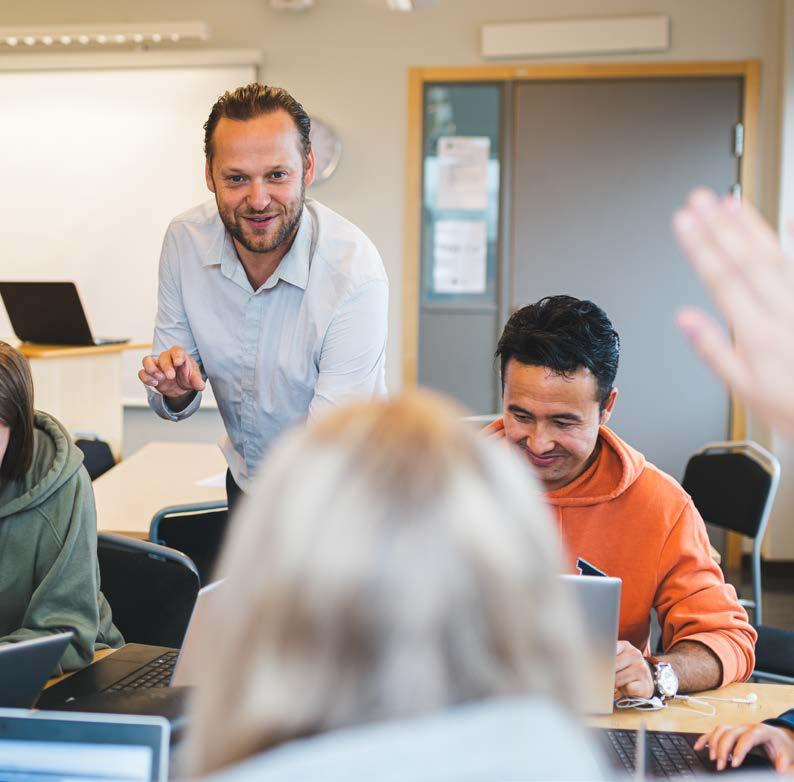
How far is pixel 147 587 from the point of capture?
193cm

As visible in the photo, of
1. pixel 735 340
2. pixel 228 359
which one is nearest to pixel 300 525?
pixel 735 340

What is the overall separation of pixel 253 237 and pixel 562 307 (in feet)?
2.21

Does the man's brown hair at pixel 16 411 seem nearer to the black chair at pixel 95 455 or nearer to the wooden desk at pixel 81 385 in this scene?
the black chair at pixel 95 455

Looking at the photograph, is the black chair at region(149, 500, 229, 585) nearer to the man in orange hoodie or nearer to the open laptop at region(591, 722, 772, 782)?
the man in orange hoodie

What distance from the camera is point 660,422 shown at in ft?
15.2

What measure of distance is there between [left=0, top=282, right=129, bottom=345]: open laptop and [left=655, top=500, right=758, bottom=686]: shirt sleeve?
2.71 m

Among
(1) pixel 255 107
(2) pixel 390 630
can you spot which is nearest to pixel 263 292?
(1) pixel 255 107

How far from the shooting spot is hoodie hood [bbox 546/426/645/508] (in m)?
1.78

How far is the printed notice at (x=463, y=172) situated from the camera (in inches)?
183

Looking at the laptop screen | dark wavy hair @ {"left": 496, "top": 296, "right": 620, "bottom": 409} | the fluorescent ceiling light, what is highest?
the fluorescent ceiling light

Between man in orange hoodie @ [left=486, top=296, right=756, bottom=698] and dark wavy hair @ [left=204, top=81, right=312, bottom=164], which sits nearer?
man in orange hoodie @ [left=486, top=296, right=756, bottom=698]

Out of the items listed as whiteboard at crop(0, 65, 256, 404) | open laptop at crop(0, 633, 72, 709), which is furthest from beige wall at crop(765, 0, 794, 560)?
open laptop at crop(0, 633, 72, 709)

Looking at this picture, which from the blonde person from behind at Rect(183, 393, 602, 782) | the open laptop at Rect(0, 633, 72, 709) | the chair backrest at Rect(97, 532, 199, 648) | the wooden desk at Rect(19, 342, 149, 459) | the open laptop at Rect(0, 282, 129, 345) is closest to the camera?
the blonde person from behind at Rect(183, 393, 602, 782)

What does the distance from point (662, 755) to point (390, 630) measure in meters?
0.91
